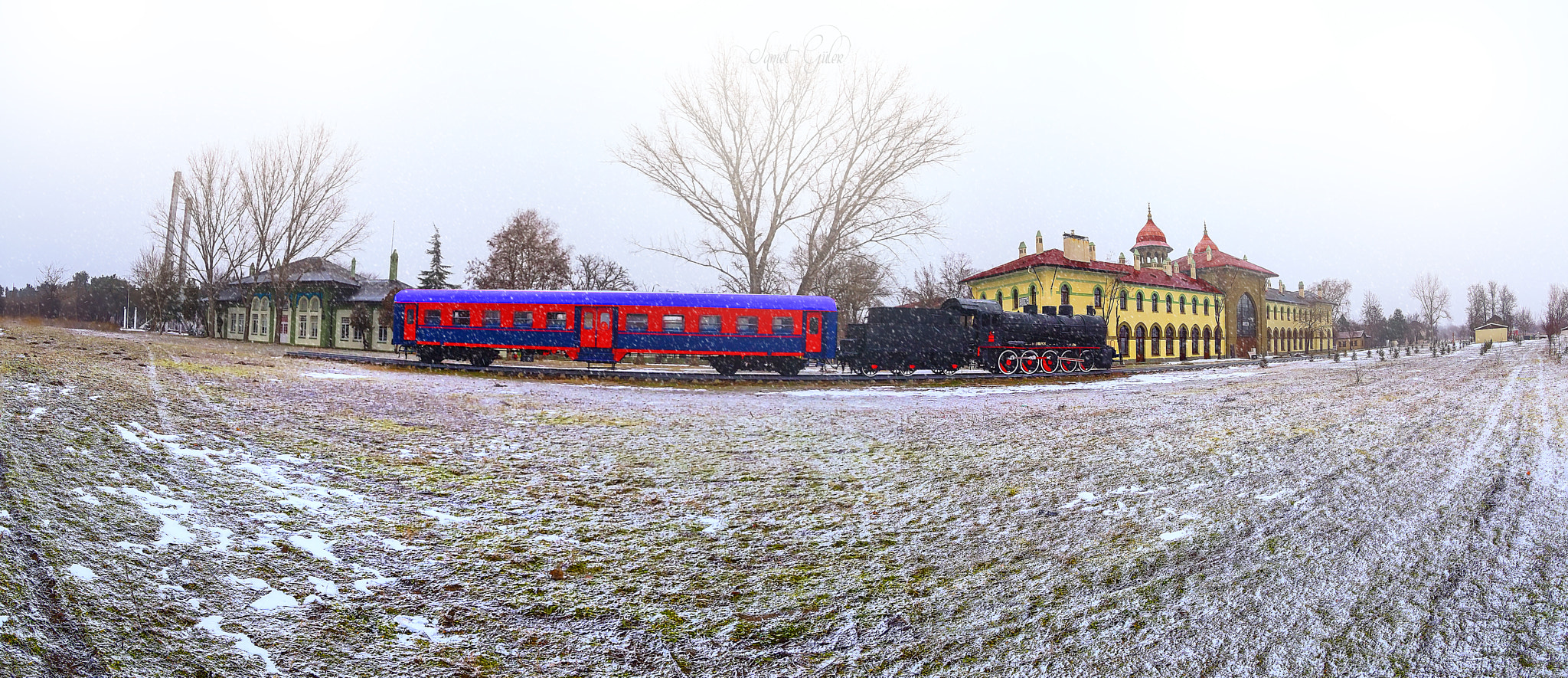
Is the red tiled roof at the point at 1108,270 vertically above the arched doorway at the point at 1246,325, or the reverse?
the red tiled roof at the point at 1108,270

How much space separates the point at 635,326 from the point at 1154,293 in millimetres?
40478

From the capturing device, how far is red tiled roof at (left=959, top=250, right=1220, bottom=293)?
40875 mm

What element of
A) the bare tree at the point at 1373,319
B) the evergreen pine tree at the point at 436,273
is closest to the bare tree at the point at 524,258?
the evergreen pine tree at the point at 436,273

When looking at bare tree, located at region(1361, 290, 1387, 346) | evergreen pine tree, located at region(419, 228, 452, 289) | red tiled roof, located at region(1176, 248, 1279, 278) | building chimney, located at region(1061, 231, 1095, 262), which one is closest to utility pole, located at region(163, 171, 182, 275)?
evergreen pine tree, located at region(419, 228, 452, 289)

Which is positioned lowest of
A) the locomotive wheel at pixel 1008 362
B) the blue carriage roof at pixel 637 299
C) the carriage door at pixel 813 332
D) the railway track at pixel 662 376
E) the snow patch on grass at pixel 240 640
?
the snow patch on grass at pixel 240 640


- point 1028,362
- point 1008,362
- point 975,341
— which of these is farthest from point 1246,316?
point 975,341

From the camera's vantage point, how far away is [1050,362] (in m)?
23.0

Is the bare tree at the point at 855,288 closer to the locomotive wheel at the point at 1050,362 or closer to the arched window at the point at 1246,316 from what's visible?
the locomotive wheel at the point at 1050,362

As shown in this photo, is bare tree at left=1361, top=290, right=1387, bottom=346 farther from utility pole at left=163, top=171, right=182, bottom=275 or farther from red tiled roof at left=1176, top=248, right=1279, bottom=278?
utility pole at left=163, top=171, right=182, bottom=275


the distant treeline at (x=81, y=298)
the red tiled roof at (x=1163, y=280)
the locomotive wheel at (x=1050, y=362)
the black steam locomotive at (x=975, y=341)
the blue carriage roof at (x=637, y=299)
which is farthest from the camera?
the distant treeline at (x=81, y=298)

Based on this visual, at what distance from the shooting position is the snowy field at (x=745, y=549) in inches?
102

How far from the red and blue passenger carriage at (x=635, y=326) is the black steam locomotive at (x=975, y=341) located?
1351 millimetres

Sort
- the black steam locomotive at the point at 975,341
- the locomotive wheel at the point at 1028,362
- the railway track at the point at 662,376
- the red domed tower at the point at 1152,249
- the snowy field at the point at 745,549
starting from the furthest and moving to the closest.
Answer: the red domed tower at the point at 1152,249 < the locomotive wheel at the point at 1028,362 < the black steam locomotive at the point at 975,341 < the railway track at the point at 662,376 < the snowy field at the point at 745,549

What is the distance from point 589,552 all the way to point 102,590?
2.06 meters
